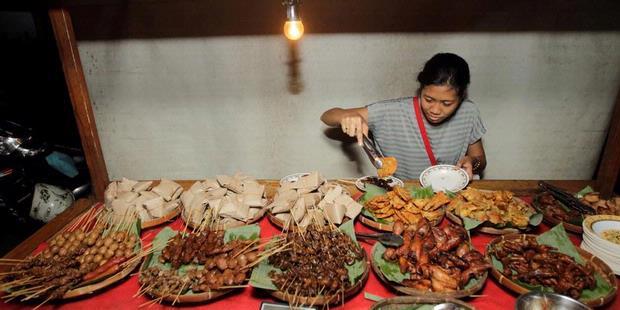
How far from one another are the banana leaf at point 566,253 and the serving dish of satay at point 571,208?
0.32 meters

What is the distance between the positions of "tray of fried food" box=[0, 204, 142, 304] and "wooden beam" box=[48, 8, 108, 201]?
103cm

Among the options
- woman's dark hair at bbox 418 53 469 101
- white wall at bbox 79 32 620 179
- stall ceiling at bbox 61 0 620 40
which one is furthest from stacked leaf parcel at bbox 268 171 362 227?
stall ceiling at bbox 61 0 620 40

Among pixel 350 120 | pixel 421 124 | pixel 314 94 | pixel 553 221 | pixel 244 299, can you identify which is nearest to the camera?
pixel 244 299

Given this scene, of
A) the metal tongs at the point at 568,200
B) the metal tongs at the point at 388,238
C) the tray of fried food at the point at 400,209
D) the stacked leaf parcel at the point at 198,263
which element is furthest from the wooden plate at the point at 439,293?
the metal tongs at the point at 568,200

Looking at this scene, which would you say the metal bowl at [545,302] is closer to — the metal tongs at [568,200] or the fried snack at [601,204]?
the metal tongs at [568,200]

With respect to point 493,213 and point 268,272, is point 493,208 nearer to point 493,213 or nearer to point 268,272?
point 493,213

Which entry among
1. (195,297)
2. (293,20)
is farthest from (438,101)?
(195,297)

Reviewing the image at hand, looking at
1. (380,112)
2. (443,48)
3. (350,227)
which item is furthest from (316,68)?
(350,227)

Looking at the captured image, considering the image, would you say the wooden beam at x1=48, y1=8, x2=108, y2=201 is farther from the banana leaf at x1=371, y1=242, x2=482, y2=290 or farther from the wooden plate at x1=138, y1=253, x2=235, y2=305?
the banana leaf at x1=371, y1=242, x2=482, y2=290

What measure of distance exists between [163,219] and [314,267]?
1736mm

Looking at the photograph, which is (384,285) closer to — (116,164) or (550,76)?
(550,76)

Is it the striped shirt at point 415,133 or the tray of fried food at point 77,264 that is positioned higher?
the striped shirt at point 415,133

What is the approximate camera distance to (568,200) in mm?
3246

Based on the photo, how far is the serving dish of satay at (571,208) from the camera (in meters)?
3.02
